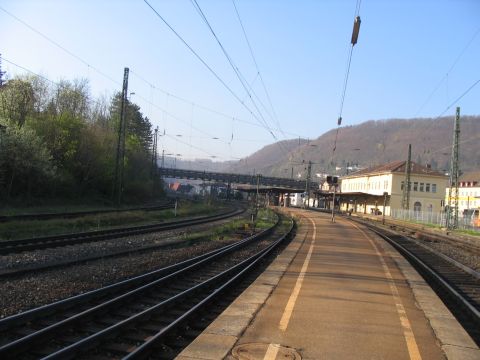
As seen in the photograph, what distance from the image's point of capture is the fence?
4643 cm

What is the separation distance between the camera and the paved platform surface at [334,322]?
20.3 ft

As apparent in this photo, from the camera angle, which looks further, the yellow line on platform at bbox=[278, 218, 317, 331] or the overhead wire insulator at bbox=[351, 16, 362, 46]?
the overhead wire insulator at bbox=[351, 16, 362, 46]

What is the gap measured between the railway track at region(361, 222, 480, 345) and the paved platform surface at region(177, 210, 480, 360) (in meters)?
0.57

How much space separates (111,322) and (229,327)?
1852 mm

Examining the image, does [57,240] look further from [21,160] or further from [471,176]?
[471,176]

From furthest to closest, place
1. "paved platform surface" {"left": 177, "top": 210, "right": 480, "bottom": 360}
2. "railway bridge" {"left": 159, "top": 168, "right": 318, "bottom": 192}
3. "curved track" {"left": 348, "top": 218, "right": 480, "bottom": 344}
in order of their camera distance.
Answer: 1. "railway bridge" {"left": 159, "top": 168, "right": 318, "bottom": 192}
2. "curved track" {"left": 348, "top": 218, "right": 480, "bottom": 344}
3. "paved platform surface" {"left": 177, "top": 210, "right": 480, "bottom": 360}

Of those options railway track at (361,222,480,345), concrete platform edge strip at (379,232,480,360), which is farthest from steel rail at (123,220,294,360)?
railway track at (361,222,480,345)

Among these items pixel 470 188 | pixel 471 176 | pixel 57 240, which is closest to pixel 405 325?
pixel 57 240

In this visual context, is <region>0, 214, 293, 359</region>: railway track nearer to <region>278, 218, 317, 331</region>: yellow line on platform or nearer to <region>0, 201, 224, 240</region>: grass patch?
<region>278, 218, 317, 331</region>: yellow line on platform

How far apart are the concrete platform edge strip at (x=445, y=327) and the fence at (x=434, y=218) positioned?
37.0 meters

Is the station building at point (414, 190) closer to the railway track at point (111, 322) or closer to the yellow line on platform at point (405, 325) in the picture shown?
the yellow line on platform at point (405, 325)

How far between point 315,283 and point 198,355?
5757 millimetres

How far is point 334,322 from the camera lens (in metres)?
7.61

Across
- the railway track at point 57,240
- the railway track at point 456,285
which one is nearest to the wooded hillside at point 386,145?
the railway track at point 57,240
